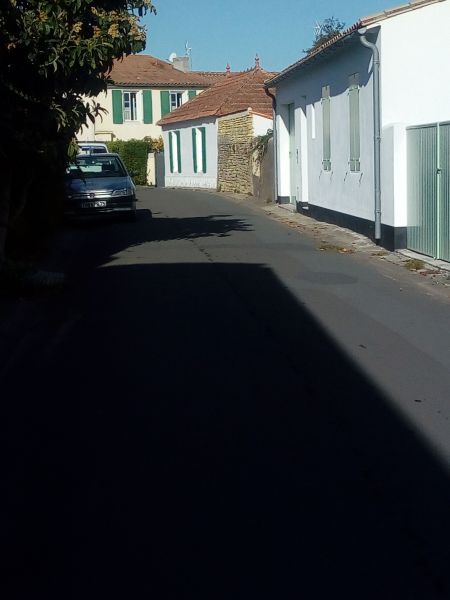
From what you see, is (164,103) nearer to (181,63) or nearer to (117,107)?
(117,107)

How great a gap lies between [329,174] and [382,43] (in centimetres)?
488

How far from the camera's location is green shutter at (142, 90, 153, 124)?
172 feet

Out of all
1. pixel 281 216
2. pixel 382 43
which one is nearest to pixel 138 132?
pixel 281 216

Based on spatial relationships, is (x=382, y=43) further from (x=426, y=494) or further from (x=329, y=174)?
(x=426, y=494)

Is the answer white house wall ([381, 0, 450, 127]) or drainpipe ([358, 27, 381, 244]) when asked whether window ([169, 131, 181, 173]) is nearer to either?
drainpipe ([358, 27, 381, 244])

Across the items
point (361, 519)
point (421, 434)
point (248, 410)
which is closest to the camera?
point (361, 519)

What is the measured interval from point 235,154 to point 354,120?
628 inches

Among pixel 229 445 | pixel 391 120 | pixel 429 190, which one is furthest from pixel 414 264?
pixel 229 445

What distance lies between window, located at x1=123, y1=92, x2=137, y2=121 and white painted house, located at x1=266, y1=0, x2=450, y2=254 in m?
33.3

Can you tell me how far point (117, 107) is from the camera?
51.2 metres

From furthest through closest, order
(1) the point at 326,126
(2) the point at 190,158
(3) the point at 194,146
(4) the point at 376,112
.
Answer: (2) the point at 190,158 < (3) the point at 194,146 < (1) the point at 326,126 < (4) the point at 376,112

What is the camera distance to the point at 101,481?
539cm

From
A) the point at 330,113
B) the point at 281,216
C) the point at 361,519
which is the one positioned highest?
the point at 330,113

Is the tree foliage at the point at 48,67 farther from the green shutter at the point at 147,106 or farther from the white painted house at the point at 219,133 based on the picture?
the green shutter at the point at 147,106
